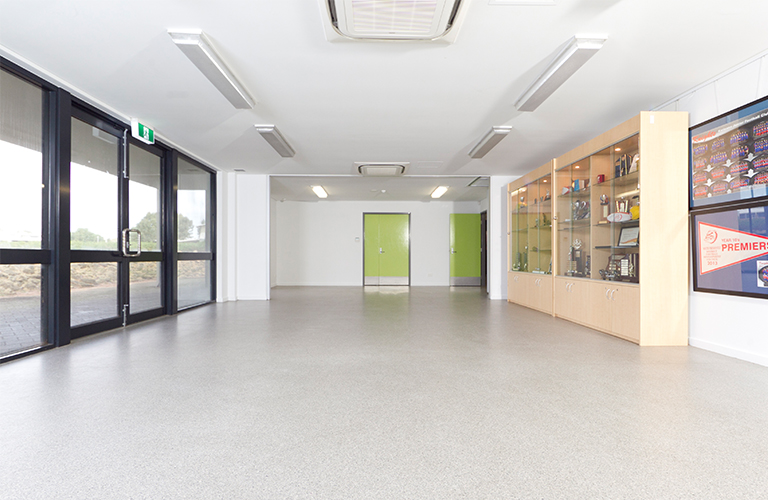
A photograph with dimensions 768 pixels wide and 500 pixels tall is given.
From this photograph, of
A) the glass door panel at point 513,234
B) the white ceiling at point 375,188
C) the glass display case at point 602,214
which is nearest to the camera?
the glass display case at point 602,214

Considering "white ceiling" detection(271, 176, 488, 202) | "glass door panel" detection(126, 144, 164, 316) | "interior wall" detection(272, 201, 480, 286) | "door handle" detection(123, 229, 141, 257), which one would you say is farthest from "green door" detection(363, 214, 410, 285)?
"door handle" detection(123, 229, 141, 257)

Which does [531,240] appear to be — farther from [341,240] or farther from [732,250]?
[341,240]

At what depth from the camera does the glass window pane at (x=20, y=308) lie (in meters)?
3.52

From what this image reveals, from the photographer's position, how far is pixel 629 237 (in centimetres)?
437

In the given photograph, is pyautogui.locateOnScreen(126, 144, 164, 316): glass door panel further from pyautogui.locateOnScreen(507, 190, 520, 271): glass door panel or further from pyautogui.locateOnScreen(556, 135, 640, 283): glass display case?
pyautogui.locateOnScreen(507, 190, 520, 271): glass door panel

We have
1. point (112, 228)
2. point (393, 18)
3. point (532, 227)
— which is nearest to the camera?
point (393, 18)

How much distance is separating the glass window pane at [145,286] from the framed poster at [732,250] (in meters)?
6.73

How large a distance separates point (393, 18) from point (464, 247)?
33.7ft

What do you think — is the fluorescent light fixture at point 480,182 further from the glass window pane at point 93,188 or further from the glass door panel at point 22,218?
the glass door panel at point 22,218

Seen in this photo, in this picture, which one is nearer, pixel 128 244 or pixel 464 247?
pixel 128 244

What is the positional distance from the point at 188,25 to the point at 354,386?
2934 millimetres

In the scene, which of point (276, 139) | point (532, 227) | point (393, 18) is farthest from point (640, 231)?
point (276, 139)

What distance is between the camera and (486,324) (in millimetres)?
5410

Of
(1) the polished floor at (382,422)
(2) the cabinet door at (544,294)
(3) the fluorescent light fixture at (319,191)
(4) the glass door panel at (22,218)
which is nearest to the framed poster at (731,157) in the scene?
(1) the polished floor at (382,422)
